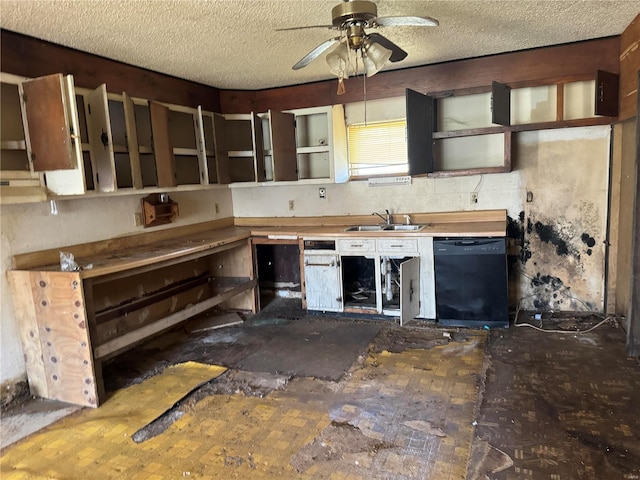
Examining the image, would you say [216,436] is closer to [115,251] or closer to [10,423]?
[10,423]

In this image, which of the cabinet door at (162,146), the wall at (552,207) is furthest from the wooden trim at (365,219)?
the cabinet door at (162,146)

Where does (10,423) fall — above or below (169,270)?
below

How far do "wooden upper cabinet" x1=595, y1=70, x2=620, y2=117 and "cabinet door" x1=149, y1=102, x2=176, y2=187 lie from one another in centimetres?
354

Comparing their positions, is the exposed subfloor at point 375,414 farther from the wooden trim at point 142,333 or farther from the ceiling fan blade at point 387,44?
the ceiling fan blade at point 387,44

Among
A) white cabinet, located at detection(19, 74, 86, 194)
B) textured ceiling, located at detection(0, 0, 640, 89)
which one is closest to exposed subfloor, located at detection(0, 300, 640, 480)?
white cabinet, located at detection(19, 74, 86, 194)

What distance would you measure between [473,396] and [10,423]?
2872mm

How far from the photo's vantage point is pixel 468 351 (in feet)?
11.2

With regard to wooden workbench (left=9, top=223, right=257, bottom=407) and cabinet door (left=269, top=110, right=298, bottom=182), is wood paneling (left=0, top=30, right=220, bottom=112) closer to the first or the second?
cabinet door (left=269, top=110, right=298, bottom=182)

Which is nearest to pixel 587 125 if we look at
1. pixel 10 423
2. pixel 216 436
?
pixel 216 436

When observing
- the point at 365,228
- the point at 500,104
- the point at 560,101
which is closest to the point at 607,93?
the point at 560,101

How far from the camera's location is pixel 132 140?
3408mm

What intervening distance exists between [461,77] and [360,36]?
2.06 meters

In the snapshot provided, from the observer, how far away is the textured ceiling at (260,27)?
2592 mm

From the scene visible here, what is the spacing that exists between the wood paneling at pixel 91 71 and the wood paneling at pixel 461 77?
71 cm
